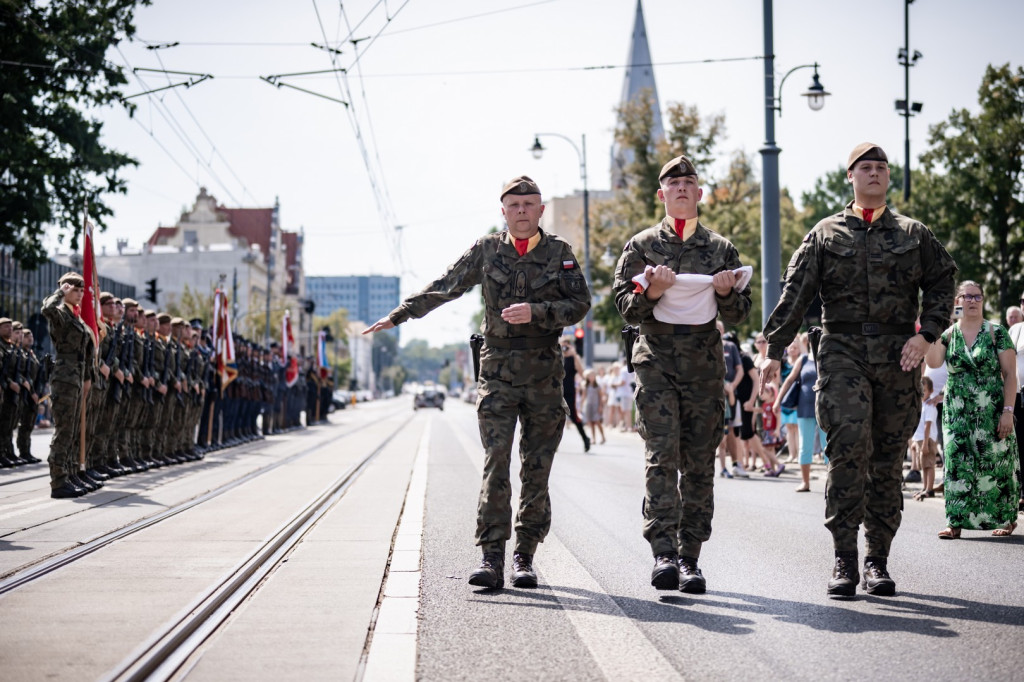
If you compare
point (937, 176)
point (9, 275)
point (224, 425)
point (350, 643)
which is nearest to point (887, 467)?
point (350, 643)

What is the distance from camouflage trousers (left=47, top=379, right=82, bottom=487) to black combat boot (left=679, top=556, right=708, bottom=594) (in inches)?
287

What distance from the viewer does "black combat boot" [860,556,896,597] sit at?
20.0 feet

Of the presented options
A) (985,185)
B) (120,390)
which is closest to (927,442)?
(120,390)

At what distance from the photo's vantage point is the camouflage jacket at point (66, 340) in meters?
11.9

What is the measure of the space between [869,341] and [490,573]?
87.5 inches

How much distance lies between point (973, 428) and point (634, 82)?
89194 mm

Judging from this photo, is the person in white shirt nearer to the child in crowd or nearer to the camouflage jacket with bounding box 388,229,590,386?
the child in crowd

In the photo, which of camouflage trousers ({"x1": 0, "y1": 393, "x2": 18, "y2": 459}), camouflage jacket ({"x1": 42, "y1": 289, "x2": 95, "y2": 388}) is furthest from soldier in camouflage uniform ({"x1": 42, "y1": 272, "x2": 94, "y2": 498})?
camouflage trousers ({"x1": 0, "y1": 393, "x2": 18, "y2": 459})

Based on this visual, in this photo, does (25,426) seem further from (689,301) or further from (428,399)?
(428,399)

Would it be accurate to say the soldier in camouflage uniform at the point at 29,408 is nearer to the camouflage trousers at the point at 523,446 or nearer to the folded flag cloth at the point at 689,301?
the camouflage trousers at the point at 523,446

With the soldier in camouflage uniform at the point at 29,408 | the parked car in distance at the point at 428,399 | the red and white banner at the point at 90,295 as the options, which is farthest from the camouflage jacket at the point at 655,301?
the parked car in distance at the point at 428,399

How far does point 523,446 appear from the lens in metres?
6.63

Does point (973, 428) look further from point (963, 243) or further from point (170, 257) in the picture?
point (170, 257)

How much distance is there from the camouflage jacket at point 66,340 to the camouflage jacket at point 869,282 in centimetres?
784
